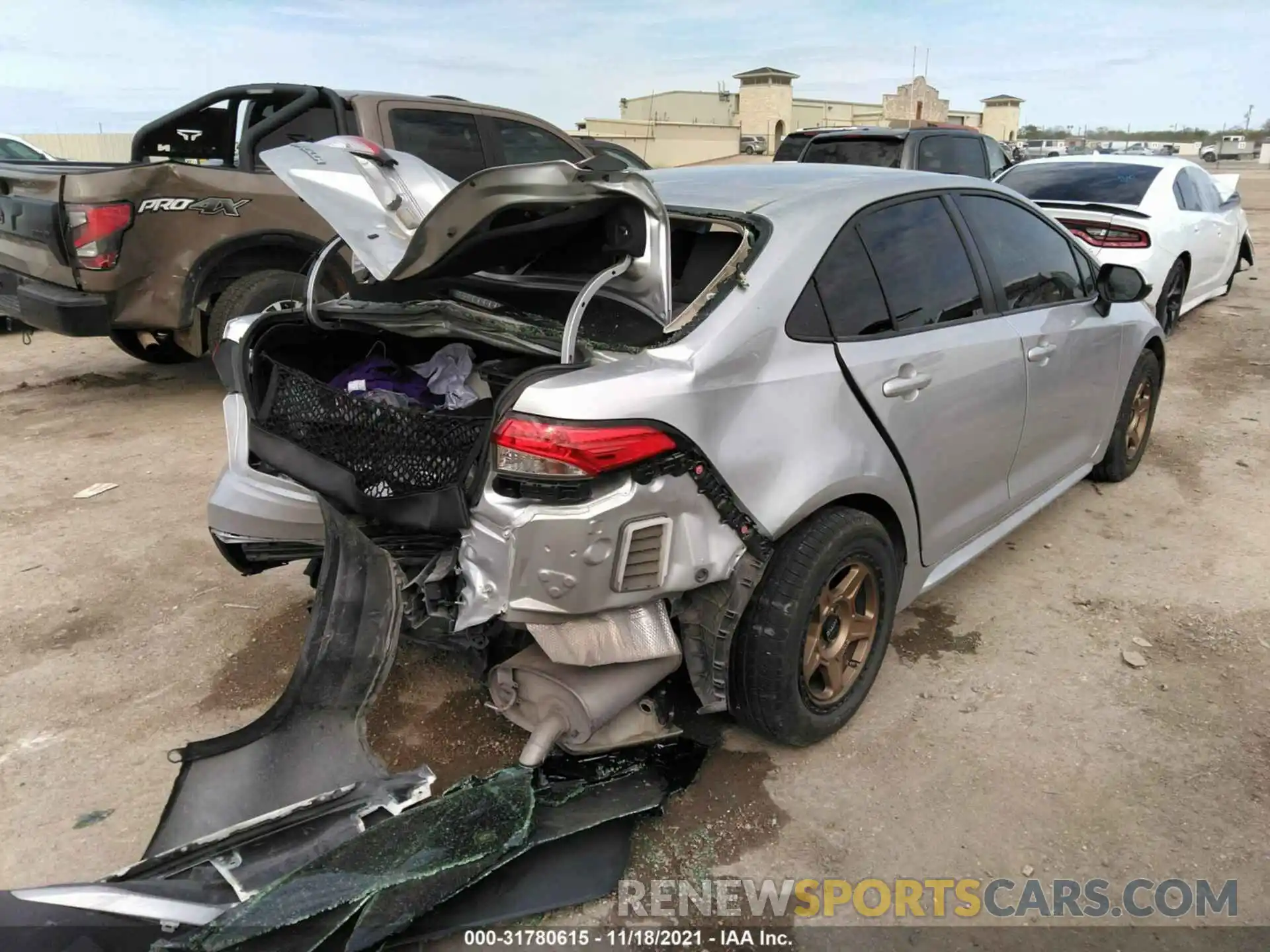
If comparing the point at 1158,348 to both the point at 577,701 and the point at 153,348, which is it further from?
the point at 153,348

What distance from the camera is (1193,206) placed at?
8219 millimetres

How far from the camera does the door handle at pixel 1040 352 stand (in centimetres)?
345

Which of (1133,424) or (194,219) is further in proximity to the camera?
(194,219)

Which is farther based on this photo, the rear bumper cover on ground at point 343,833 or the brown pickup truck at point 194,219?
the brown pickup truck at point 194,219

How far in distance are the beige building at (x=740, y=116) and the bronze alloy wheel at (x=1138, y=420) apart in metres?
32.5

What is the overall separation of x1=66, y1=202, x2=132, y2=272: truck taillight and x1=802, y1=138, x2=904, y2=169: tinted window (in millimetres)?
6272

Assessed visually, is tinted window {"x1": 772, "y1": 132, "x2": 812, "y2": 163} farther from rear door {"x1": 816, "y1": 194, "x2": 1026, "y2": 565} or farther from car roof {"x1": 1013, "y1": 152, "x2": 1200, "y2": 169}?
rear door {"x1": 816, "y1": 194, "x2": 1026, "y2": 565}

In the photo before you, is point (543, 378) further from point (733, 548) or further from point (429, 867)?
point (429, 867)

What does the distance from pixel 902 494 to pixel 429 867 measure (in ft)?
5.77

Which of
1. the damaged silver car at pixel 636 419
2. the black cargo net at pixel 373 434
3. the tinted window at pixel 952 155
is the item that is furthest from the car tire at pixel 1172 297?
the black cargo net at pixel 373 434

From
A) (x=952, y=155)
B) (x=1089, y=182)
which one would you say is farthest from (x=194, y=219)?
(x=952, y=155)

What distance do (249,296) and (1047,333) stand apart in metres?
4.72

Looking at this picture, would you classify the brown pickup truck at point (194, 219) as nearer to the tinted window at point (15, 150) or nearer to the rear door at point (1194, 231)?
the rear door at point (1194, 231)

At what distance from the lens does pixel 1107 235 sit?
731cm
